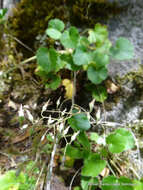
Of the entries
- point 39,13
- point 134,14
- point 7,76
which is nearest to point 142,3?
point 134,14

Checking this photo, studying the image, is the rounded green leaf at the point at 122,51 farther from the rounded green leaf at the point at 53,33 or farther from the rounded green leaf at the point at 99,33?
the rounded green leaf at the point at 53,33

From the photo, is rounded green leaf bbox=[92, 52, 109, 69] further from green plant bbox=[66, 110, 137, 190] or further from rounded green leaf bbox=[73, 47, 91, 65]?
green plant bbox=[66, 110, 137, 190]

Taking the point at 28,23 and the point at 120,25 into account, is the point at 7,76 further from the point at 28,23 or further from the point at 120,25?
the point at 120,25

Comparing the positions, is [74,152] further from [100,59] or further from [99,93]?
[100,59]

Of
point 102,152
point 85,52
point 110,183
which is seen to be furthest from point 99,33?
point 110,183

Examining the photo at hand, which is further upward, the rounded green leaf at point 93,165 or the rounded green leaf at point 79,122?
the rounded green leaf at point 79,122

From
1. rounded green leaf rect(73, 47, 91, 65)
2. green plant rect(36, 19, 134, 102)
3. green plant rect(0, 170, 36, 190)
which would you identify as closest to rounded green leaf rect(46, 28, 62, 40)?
green plant rect(36, 19, 134, 102)

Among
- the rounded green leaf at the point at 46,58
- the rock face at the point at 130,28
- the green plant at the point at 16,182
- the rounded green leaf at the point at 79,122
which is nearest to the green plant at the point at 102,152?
the rounded green leaf at the point at 79,122
